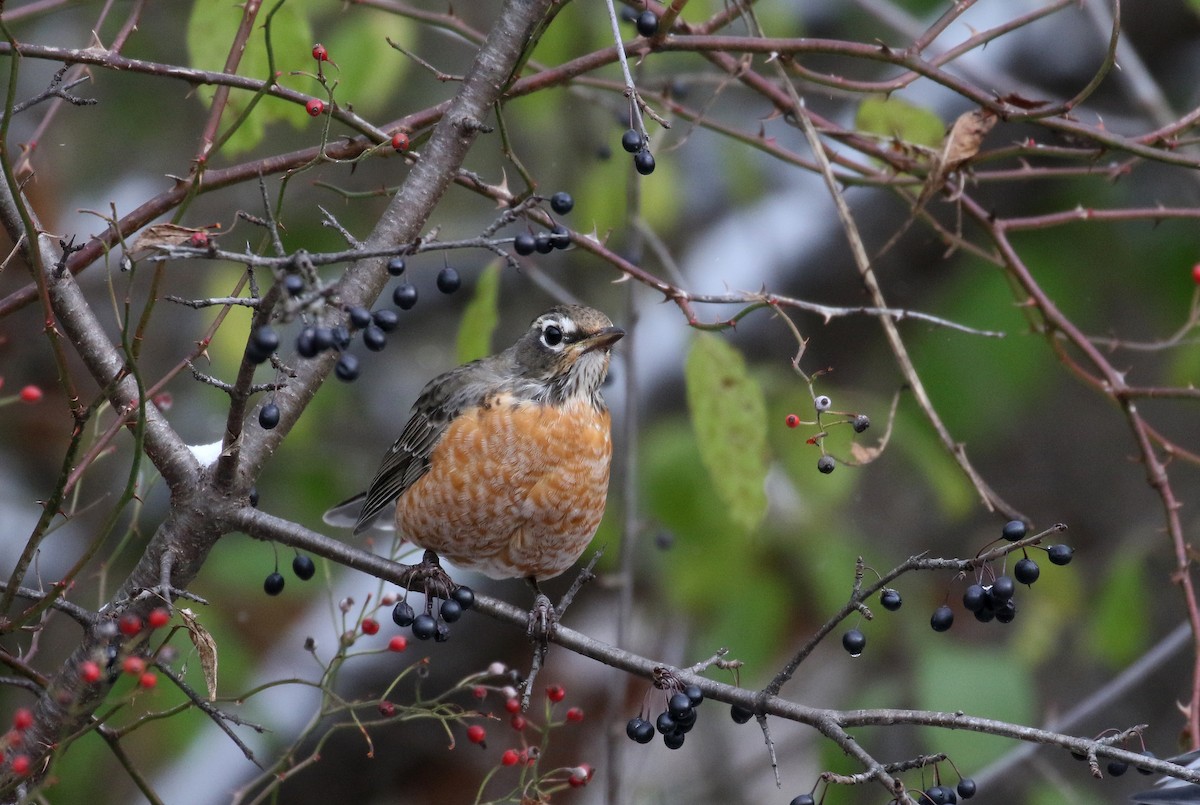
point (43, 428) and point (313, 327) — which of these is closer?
point (313, 327)

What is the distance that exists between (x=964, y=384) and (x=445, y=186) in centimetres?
309

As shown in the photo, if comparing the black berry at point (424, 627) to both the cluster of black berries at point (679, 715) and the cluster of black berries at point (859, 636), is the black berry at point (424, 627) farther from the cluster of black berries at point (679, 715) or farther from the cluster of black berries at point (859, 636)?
the cluster of black berries at point (859, 636)

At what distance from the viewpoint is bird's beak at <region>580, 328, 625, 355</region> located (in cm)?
385

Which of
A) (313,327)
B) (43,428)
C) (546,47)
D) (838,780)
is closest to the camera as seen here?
(313,327)

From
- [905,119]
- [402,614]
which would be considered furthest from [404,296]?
[905,119]

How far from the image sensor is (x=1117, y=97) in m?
6.54

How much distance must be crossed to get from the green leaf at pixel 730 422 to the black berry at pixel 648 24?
2.82ft

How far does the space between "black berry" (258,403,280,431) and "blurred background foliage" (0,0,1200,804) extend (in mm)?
1273

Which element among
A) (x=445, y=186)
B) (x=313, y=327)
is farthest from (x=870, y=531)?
(x=313, y=327)

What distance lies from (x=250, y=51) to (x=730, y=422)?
1.59m

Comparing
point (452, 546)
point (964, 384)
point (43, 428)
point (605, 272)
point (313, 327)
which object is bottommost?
point (313, 327)

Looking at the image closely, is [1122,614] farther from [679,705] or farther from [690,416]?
[679,705]

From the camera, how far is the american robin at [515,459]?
3617 mm

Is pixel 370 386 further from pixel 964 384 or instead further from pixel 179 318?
pixel 964 384
